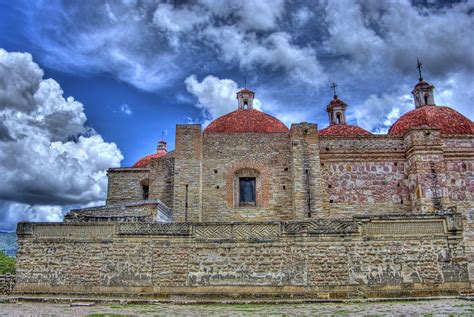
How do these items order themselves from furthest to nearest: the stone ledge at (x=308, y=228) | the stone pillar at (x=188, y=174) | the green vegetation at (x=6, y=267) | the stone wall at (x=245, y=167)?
1. the green vegetation at (x=6, y=267)
2. the stone wall at (x=245, y=167)
3. the stone pillar at (x=188, y=174)
4. the stone ledge at (x=308, y=228)

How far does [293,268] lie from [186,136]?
29.7ft

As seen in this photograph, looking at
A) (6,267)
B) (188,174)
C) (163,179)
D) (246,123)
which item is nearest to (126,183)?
(163,179)

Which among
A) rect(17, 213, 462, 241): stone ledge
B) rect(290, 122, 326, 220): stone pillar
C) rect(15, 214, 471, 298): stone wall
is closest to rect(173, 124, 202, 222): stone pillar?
rect(290, 122, 326, 220): stone pillar

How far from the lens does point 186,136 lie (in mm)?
18703

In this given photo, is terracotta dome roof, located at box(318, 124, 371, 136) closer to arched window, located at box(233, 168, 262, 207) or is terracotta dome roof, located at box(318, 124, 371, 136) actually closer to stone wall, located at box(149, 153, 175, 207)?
arched window, located at box(233, 168, 262, 207)

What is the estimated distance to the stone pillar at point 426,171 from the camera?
58.1ft

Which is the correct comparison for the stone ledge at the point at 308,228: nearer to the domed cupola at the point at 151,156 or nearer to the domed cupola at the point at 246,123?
the domed cupola at the point at 246,123

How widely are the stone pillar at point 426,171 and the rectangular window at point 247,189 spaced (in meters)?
7.04

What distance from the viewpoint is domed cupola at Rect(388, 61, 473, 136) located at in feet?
69.0

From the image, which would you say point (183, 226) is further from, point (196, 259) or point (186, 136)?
point (186, 136)

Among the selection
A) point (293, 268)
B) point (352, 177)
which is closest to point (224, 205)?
point (352, 177)

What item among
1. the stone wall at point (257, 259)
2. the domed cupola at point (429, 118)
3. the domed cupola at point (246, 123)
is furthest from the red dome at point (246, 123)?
the stone wall at point (257, 259)

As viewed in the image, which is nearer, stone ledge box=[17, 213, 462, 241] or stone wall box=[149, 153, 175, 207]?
stone ledge box=[17, 213, 462, 241]

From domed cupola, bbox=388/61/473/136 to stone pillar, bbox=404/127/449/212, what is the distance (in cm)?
153
